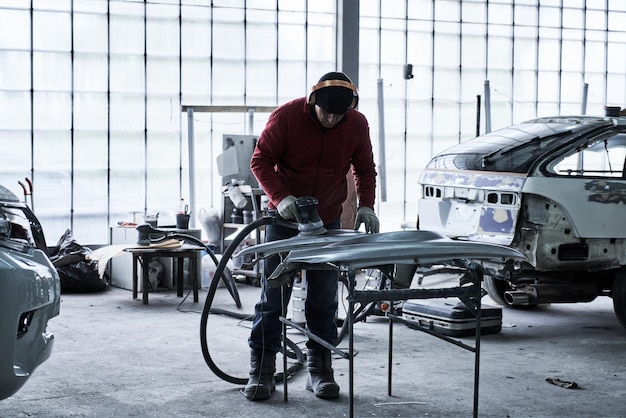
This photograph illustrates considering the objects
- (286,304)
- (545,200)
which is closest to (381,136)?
(545,200)

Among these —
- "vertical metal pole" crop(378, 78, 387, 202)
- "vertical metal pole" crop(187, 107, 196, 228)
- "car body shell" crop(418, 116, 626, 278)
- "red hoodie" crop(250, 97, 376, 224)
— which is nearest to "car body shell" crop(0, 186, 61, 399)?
"red hoodie" crop(250, 97, 376, 224)

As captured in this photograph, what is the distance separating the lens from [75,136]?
12.0 m

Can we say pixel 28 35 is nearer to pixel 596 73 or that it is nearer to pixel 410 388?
pixel 410 388

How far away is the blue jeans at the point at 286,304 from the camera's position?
5.06m

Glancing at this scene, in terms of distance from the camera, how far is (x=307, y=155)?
509 centimetres

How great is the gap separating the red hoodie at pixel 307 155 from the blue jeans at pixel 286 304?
287mm

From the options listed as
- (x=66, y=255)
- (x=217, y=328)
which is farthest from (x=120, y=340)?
(x=66, y=255)

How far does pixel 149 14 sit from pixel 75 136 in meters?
2.11

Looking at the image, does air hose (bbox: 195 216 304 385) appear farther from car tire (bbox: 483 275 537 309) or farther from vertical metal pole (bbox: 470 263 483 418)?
car tire (bbox: 483 275 537 309)

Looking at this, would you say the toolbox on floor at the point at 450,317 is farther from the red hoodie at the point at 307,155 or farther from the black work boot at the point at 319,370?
the red hoodie at the point at 307,155

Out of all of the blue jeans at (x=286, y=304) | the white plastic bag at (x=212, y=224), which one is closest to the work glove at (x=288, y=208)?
the blue jeans at (x=286, y=304)

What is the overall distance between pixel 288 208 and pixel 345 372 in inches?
58.1

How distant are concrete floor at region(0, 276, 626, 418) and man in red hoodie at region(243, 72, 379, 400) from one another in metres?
0.19

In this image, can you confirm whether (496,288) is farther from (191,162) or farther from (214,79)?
(214,79)
